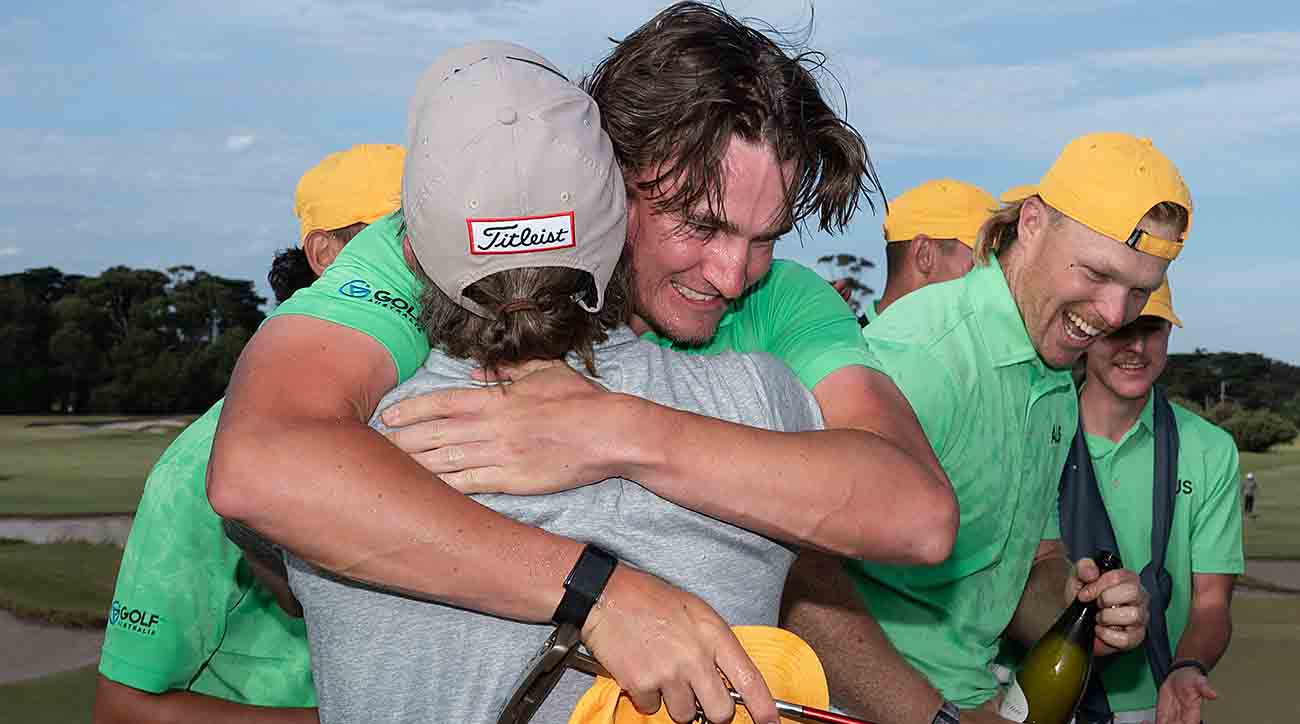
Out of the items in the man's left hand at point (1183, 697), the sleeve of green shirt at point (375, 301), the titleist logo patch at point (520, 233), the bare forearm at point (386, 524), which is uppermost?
the titleist logo patch at point (520, 233)

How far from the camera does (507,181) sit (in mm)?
1352

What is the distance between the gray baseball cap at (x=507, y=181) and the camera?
1.36 metres

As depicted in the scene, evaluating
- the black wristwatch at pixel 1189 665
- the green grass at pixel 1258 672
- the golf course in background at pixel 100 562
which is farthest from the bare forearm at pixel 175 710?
the green grass at pixel 1258 672

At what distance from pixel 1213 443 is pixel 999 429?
1384 millimetres

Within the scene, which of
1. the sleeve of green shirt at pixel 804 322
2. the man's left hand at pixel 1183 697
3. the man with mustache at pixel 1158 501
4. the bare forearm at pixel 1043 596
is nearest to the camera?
the sleeve of green shirt at pixel 804 322

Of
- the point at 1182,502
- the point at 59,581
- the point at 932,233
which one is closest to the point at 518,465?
the point at 1182,502

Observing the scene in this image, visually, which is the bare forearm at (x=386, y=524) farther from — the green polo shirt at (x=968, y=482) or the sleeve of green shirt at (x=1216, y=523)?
the sleeve of green shirt at (x=1216, y=523)

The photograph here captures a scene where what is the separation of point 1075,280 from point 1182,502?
0.98m

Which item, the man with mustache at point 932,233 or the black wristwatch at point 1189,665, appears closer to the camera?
the black wristwatch at point 1189,665

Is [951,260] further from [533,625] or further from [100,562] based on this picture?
[100,562]

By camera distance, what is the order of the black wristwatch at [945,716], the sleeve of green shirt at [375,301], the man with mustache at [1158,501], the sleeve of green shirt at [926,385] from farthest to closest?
the man with mustache at [1158,501] < the sleeve of green shirt at [926,385] < the black wristwatch at [945,716] < the sleeve of green shirt at [375,301]

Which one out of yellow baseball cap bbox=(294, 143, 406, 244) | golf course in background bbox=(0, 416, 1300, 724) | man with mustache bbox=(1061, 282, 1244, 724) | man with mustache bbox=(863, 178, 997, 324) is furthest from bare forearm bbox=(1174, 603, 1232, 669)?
golf course in background bbox=(0, 416, 1300, 724)

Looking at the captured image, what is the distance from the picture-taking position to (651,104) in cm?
190

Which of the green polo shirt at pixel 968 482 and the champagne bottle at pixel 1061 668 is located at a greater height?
the green polo shirt at pixel 968 482
